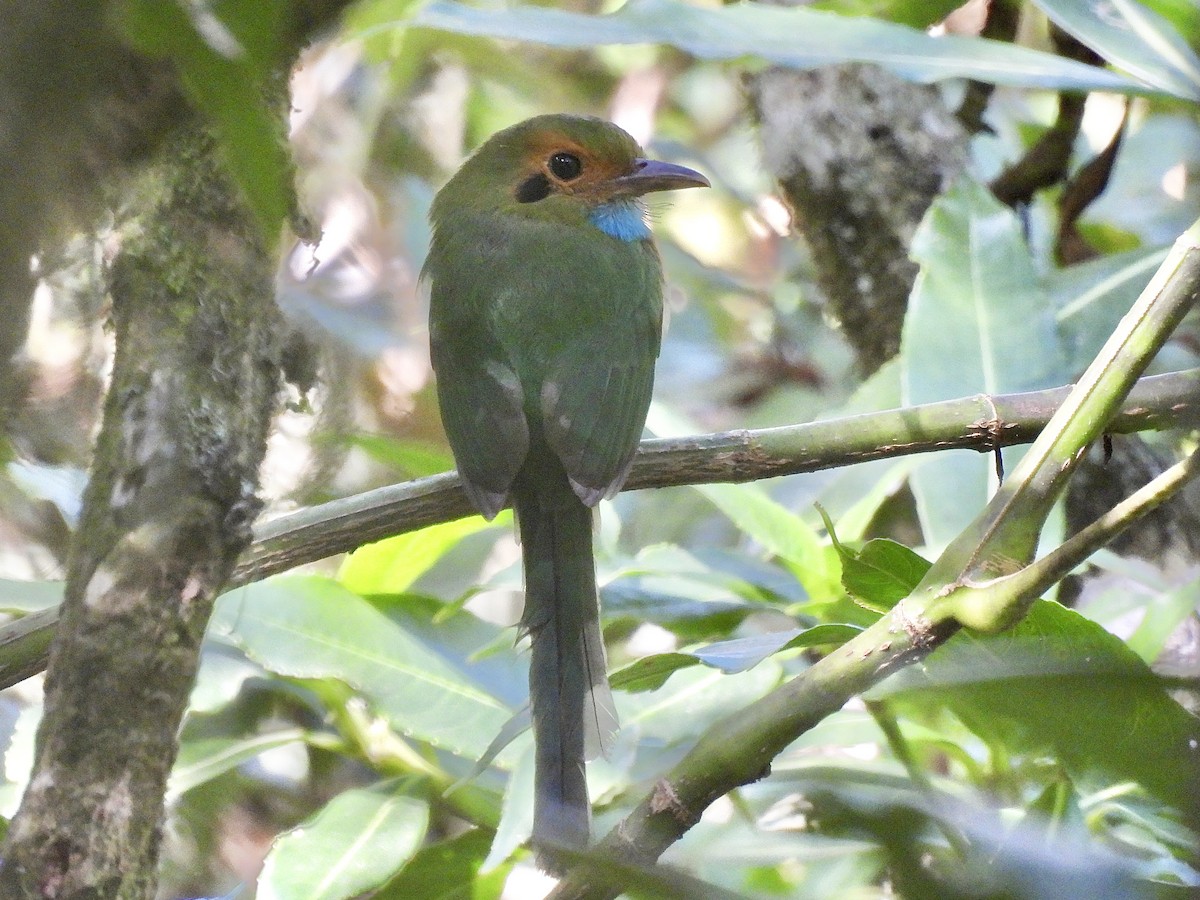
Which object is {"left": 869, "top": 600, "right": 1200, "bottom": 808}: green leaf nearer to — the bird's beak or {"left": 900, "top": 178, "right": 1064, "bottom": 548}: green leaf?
{"left": 900, "top": 178, "right": 1064, "bottom": 548}: green leaf

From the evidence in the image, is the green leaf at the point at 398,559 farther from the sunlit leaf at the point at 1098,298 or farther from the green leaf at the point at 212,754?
the sunlit leaf at the point at 1098,298

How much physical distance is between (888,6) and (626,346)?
1313 mm

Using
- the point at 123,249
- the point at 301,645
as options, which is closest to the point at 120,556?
the point at 123,249

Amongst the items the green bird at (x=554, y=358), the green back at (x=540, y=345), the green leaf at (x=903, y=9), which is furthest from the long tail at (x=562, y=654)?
the green leaf at (x=903, y=9)

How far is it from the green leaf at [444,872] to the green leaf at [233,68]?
184 centimetres

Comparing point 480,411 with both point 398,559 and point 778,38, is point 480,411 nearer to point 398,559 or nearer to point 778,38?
point 398,559

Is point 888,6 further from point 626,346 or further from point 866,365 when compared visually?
point 626,346

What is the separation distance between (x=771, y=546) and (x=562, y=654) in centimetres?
51

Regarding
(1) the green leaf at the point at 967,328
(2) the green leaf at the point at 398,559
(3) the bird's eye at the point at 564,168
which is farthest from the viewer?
(3) the bird's eye at the point at 564,168

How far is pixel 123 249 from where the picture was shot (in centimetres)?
157

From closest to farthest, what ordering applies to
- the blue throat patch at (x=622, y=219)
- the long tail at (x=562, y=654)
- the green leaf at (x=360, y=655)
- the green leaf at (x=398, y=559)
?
1. the long tail at (x=562, y=654)
2. the green leaf at (x=360, y=655)
3. the green leaf at (x=398, y=559)
4. the blue throat patch at (x=622, y=219)

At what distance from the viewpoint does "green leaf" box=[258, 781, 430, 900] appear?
206 centimetres

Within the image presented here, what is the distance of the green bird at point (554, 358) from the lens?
1945 mm

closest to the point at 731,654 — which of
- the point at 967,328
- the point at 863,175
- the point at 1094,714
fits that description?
the point at 1094,714
